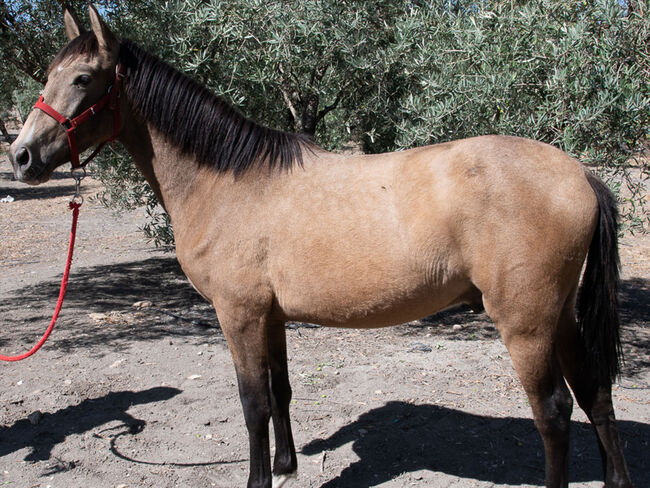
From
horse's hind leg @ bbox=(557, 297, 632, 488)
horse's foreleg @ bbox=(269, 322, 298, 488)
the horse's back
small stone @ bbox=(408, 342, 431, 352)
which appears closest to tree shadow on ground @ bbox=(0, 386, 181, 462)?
horse's foreleg @ bbox=(269, 322, 298, 488)

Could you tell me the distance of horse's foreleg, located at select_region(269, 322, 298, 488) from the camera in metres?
3.30

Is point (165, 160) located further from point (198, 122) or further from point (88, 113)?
point (88, 113)

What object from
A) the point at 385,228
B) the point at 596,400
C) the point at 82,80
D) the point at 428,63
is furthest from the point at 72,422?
the point at 428,63

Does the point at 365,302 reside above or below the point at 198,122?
below

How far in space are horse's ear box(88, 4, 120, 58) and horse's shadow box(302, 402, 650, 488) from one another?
270cm

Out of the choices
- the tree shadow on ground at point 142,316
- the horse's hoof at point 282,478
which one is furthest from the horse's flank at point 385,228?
the tree shadow on ground at point 142,316

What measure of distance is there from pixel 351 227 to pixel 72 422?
2733mm

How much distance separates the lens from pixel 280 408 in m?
3.38

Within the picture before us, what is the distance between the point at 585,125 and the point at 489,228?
2.20 m

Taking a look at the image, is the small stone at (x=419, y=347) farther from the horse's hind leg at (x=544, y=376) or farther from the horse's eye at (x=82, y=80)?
the horse's eye at (x=82, y=80)

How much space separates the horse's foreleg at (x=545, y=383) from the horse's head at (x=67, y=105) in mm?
2330

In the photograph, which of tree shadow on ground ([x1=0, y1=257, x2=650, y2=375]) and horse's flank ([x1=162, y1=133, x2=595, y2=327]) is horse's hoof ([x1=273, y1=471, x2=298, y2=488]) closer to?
horse's flank ([x1=162, y1=133, x2=595, y2=327])

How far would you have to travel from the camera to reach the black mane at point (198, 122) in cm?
299

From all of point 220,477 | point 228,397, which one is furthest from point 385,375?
point 220,477
